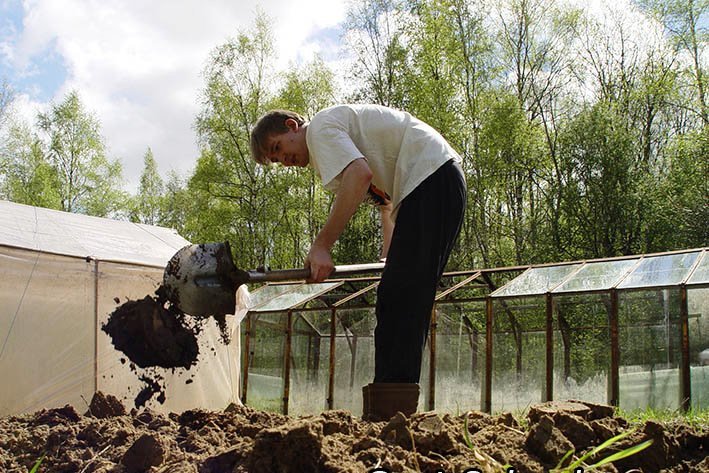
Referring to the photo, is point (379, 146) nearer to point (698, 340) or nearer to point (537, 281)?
point (698, 340)

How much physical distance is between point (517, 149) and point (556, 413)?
17.9 meters

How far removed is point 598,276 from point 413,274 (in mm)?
7267

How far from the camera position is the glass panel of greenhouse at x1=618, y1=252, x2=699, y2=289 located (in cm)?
872

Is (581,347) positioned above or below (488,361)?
above

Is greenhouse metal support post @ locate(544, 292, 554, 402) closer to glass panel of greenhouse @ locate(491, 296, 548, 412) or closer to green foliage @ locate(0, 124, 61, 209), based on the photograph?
glass panel of greenhouse @ locate(491, 296, 548, 412)

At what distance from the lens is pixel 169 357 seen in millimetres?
3602

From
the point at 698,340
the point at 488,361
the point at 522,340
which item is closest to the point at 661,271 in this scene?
the point at 698,340

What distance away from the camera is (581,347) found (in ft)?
30.3

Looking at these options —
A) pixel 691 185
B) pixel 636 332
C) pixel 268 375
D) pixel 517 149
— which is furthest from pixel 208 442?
pixel 517 149

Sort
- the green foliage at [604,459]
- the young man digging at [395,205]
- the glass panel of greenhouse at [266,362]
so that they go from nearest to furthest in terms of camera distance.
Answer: the green foliage at [604,459]
the young man digging at [395,205]
the glass panel of greenhouse at [266,362]

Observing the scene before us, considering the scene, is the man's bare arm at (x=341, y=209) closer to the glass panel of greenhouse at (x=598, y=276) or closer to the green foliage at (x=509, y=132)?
the glass panel of greenhouse at (x=598, y=276)

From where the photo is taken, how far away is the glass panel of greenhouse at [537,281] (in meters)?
9.72

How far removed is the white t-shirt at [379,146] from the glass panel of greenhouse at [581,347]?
6683mm

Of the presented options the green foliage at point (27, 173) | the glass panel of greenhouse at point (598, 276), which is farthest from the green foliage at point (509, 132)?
the glass panel of greenhouse at point (598, 276)
